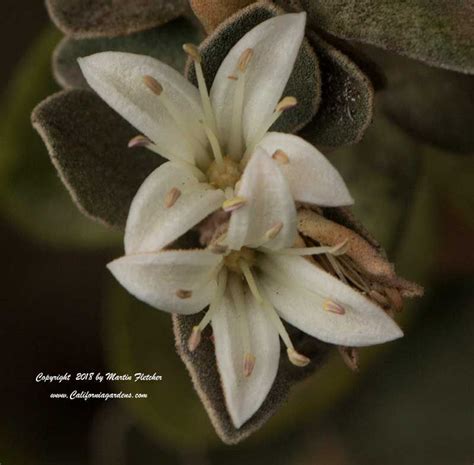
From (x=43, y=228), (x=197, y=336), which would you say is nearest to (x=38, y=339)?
(x=43, y=228)

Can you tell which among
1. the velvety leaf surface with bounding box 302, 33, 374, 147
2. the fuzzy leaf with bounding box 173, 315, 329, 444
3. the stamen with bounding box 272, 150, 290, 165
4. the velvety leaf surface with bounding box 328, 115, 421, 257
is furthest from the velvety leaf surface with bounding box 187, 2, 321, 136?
the velvety leaf surface with bounding box 328, 115, 421, 257

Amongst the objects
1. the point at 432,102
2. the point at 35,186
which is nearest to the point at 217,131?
the point at 432,102

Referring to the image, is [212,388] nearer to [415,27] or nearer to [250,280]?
[250,280]

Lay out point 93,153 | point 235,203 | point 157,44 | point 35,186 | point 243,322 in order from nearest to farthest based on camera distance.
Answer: point 235,203 → point 243,322 → point 93,153 → point 157,44 → point 35,186

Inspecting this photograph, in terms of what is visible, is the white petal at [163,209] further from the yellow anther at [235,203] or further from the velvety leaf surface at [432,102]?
the velvety leaf surface at [432,102]

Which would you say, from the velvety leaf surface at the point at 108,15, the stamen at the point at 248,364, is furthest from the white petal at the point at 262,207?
the velvety leaf surface at the point at 108,15

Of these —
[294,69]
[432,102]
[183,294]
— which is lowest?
[432,102]

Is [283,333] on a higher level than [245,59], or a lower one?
lower

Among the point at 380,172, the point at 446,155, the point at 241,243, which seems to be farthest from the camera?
the point at 446,155

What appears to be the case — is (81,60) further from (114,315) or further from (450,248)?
(450,248)
